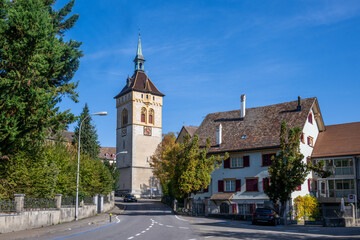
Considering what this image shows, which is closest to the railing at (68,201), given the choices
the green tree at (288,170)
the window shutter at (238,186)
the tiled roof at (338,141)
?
→ the green tree at (288,170)

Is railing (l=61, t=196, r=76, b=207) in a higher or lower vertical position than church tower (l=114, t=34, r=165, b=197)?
lower

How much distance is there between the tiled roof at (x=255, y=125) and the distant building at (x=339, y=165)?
505 centimetres

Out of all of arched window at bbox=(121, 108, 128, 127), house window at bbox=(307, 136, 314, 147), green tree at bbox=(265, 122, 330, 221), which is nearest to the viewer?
Answer: green tree at bbox=(265, 122, 330, 221)

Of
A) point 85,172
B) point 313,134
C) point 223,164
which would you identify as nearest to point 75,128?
point 85,172

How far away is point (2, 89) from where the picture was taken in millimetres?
21406

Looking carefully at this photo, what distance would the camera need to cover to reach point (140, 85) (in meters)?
101

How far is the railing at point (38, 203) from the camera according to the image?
2357 cm

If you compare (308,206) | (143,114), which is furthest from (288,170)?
(143,114)

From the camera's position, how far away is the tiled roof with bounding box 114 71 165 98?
9954cm

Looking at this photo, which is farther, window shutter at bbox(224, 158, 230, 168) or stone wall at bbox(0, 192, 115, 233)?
window shutter at bbox(224, 158, 230, 168)

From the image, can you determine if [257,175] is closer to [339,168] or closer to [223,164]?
[223,164]

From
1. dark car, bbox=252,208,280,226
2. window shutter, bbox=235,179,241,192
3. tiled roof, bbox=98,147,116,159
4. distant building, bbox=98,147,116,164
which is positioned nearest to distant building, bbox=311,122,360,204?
window shutter, bbox=235,179,241,192

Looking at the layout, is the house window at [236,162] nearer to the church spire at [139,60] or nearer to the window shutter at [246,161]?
the window shutter at [246,161]

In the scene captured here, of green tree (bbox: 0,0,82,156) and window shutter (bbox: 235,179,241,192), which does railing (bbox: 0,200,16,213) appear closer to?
green tree (bbox: 0,0,82,156)
